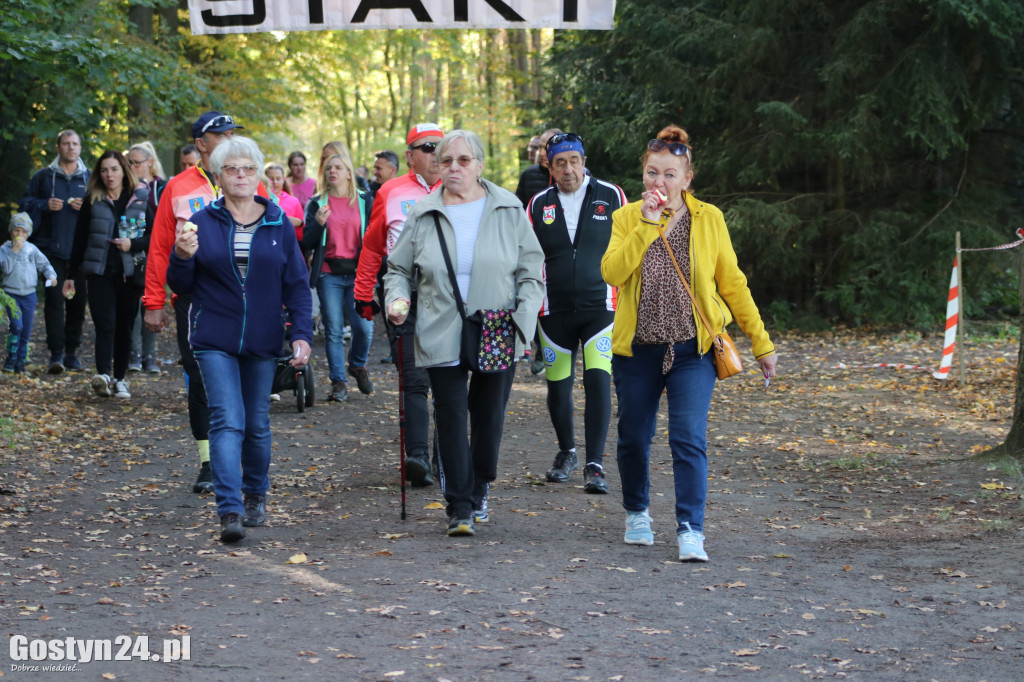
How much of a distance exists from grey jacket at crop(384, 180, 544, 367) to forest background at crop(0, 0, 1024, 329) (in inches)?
371

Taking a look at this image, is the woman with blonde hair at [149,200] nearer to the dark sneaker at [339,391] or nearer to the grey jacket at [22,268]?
the grey jacket at [22,268]

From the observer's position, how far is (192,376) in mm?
7312

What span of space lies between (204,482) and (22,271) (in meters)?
6.98

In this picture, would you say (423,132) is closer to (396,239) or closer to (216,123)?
(396,239)

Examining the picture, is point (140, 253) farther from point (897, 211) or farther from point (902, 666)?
point (897, 211)

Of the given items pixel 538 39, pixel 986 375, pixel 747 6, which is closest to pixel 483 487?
pixel 986 375

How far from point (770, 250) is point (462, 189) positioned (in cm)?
1301

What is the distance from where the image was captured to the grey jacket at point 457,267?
6238 mm

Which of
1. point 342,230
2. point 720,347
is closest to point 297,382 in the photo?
point 342,230

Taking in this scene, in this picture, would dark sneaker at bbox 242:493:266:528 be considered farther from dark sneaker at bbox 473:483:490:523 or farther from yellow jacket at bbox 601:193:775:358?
yellow jacket at bbox 601:193:775:358

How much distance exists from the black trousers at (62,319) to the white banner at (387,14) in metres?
5.98

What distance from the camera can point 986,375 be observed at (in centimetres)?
1349

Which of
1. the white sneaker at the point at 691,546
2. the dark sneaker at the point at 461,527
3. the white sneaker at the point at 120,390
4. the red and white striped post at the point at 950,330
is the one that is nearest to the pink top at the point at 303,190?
the white sneaker at the point at 120,390

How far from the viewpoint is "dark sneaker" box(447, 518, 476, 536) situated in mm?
6457
